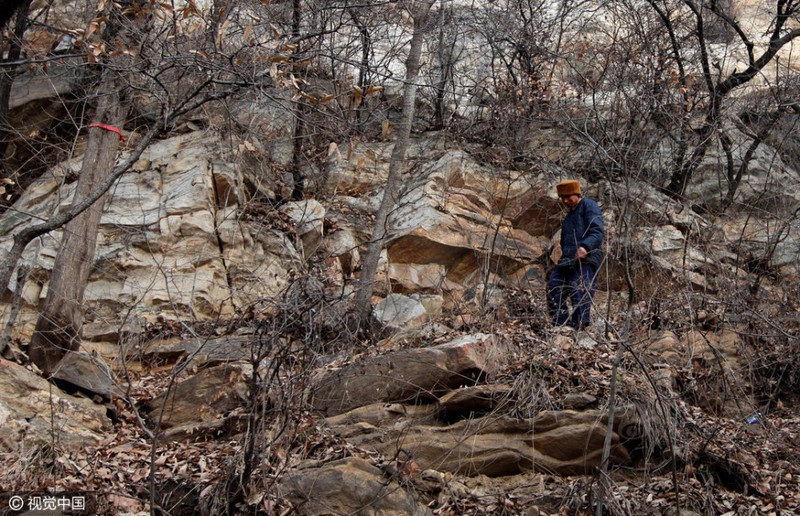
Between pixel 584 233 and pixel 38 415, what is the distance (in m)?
5.69

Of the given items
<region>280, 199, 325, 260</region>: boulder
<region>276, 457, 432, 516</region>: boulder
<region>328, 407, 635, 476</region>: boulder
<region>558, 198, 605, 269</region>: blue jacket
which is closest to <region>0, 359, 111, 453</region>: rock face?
<region>276, 457, 432, 516</region>: boulder

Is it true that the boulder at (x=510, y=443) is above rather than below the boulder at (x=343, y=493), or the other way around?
above

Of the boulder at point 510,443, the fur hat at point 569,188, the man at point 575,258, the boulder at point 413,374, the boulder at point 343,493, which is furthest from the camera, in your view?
the fur hat at point 569,188

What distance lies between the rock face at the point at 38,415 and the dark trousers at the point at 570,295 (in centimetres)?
460

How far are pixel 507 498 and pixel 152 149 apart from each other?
8.03 metres

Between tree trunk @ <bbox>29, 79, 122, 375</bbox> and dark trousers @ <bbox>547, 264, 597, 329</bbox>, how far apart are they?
4.88 meters

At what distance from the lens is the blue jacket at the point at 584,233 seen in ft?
25.4

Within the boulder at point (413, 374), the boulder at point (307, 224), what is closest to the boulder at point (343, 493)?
the boulder at point (413, 374)

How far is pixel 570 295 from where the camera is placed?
759cm

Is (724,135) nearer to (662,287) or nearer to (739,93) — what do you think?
(739,93)

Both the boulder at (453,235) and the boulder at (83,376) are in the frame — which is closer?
the boulder at (83,376)

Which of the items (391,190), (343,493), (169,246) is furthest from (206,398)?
(391,190)

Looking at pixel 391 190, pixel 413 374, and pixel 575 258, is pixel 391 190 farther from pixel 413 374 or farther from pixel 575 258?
pixel 413 374

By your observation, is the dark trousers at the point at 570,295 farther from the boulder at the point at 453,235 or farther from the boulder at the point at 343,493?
the boulder at the point at 343,493
